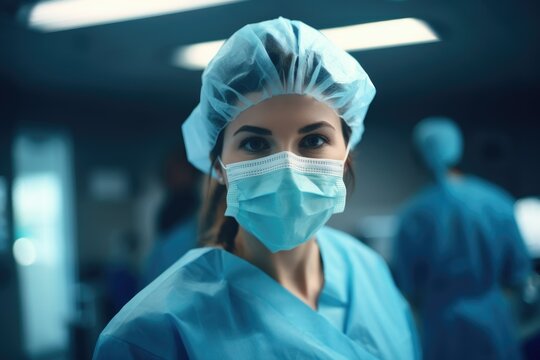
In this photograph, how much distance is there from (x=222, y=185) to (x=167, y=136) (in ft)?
13.4

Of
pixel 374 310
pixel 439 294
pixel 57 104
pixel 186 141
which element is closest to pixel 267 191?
pixel 186 141

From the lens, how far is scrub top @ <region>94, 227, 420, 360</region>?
0.75 metres

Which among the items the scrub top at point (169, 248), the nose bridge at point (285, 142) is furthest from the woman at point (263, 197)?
the scrub top at point (169, 248)

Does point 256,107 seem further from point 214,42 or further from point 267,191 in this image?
point 214,42

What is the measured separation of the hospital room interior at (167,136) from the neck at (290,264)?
160 millimetres

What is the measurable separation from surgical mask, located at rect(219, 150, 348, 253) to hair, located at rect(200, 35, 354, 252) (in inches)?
3.2

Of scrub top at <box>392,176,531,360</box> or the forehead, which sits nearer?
the forehead

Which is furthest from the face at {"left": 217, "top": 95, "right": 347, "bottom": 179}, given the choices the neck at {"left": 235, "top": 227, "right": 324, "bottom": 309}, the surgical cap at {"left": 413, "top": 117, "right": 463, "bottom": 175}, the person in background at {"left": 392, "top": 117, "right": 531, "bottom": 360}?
the surgical cap at {"left": 413, "top": 117, "right": 463, "bottom": 175}

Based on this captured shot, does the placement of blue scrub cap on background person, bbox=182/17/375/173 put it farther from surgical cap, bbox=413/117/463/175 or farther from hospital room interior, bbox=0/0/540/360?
surgical cap, bbox=413/117/463/175

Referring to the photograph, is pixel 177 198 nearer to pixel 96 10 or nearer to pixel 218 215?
pixel 96 10

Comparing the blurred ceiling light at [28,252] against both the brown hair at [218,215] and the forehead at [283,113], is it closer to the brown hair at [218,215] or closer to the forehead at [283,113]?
the brown hair at [218,215]

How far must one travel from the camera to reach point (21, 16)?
4.45 ft

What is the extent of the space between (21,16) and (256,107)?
0.96 meters

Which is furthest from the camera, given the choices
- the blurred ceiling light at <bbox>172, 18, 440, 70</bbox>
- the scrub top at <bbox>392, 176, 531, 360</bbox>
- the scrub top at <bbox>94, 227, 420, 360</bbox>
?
the scrub top at <bbox>392, 176, 531, 360</bbox>
